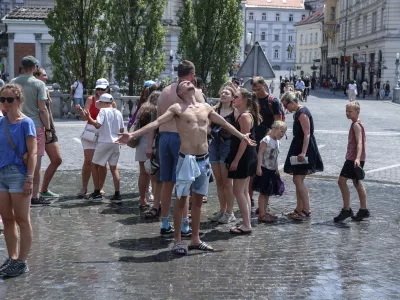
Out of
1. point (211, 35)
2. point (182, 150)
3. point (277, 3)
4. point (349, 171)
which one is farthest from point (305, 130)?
Answer: point (277, 3)

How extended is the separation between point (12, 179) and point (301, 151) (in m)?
4.12

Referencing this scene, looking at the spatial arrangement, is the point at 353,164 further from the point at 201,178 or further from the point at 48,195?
the point at 48,195

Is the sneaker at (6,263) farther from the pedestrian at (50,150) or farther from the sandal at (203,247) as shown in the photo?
the pedestrian at (50,150)

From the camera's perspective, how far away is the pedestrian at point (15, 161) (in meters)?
6.16

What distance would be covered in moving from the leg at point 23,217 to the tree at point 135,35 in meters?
20.2

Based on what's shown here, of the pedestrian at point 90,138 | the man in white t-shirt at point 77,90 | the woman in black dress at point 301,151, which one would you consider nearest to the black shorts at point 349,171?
the woman in black dress at point 301,151

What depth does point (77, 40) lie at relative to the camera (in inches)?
1013

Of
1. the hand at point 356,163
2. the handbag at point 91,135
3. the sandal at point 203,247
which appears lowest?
the sandal at point 203,247

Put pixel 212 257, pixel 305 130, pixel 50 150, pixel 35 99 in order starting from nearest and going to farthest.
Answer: pixel 212 257 < pixel 305 130 < pixel 35 99 < pixel 50 150

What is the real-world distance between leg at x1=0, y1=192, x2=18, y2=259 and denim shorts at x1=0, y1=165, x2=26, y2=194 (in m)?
0.08

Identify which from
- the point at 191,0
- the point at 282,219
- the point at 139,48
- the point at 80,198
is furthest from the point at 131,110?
the point at 282,219

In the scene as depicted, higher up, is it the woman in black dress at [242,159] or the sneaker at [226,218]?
the woman in black dress at [242,159]

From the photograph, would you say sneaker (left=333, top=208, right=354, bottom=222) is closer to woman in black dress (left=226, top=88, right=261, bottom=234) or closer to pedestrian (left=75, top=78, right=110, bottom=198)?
woman in black dress (left=226, top=88, right=261, bottom=234)

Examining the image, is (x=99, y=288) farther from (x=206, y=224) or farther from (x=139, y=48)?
(x=139, y=48)
